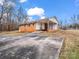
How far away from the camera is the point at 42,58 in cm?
815

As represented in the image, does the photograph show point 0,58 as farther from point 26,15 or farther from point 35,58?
point 26,15

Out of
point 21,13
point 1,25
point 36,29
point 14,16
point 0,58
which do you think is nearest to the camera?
point 0,58

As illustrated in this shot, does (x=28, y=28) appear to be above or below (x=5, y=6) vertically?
below

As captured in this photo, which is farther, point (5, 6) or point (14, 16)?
point (14, 16)

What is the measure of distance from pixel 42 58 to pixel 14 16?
59096 millimetres

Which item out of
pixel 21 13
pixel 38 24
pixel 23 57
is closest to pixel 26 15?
pixel 21 13

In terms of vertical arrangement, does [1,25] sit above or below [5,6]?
below

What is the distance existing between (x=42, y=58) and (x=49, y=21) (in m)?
33.2

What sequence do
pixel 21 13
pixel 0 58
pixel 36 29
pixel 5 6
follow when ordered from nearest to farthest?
pixel 0 58
pixel 36 29
pixel 5 6
pixel 21 13

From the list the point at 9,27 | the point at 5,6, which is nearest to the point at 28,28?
the point at 9,27

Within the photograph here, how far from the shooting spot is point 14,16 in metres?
66.1

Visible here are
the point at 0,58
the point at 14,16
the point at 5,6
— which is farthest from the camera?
the point at 14,16

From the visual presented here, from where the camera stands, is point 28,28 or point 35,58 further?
point 28,28

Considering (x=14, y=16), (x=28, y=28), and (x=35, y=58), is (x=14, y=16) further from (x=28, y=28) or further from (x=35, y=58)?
(x=35, y=58)
